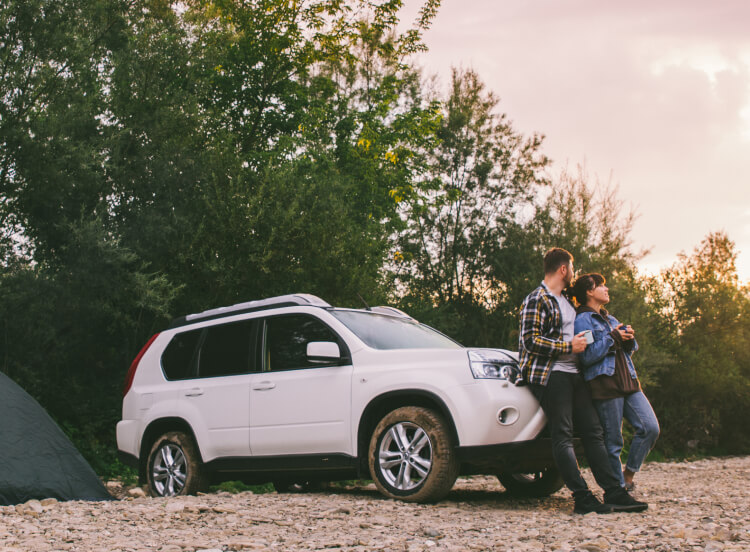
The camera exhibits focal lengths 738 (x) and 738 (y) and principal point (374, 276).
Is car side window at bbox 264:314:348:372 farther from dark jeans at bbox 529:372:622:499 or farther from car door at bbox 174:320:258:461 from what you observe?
dark jeans at bbox 529:372:622:499

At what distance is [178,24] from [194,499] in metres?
11.5

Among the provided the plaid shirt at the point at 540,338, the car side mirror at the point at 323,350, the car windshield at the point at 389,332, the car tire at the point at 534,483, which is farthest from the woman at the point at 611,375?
the car side mirror at the point at 323,350

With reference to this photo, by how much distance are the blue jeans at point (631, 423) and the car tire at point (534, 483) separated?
0.77 metres

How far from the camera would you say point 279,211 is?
1449cm

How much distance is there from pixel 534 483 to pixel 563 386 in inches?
82.0

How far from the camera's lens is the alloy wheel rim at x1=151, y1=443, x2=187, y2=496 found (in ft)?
26.0

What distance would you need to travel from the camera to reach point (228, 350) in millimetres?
7879

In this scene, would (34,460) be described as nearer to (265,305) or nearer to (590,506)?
(265,305)

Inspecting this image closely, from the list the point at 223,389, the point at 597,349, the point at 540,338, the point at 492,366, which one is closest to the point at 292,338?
the point at 223,389

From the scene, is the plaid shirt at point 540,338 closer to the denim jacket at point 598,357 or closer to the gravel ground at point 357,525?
the denim jacket at point 598,357

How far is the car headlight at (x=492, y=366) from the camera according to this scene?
629 centimetres

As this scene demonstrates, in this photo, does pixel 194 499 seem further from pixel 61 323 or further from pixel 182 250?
pixel 182 250

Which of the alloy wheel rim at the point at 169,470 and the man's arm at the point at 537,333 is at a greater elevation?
the man's arm at the point at 537,333

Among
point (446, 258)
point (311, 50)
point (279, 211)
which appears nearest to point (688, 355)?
point (446, 258)
